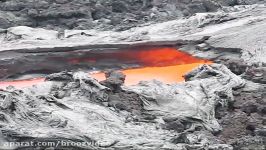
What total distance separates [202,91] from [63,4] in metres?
5.75

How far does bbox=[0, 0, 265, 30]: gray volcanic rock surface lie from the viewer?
11.6 metres

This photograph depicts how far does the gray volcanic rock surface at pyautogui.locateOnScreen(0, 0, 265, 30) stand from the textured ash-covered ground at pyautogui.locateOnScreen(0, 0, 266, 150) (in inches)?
0.9

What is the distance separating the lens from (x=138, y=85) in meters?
7.58

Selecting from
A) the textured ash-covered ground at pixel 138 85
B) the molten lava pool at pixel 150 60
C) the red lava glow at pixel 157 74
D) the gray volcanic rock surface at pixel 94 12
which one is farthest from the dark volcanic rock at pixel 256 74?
the gray volcanic rock surface at pixel 94 12

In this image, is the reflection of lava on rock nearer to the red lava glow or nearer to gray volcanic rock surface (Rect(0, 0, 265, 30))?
the red lava glow

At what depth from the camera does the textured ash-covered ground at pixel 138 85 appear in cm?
614

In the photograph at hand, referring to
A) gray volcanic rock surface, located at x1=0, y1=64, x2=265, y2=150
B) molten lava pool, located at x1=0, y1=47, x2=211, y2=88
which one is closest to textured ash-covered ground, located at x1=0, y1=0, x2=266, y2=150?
gray volcanic rock surface, located at x1=0, y1=64, x2=265, y2=150

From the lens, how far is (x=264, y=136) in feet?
20.7

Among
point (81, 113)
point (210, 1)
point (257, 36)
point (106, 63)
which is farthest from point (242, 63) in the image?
point (210, 1)

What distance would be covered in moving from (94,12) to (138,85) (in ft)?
15.9

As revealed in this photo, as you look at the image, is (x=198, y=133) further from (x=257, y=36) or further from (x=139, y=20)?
(x=139, y=20)

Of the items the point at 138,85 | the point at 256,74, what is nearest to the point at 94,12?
the point at 138,85

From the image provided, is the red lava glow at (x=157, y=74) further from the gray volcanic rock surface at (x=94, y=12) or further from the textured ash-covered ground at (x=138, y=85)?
the gray volcanic rock surface at (x=94, y=12)

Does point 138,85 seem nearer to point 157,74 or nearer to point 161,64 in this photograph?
point 157,74
